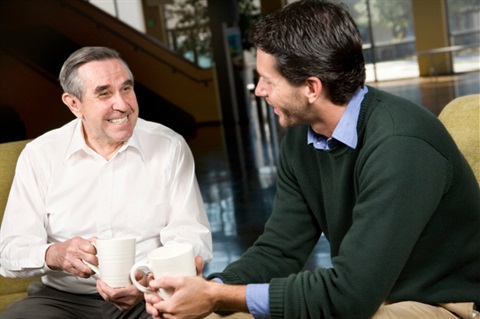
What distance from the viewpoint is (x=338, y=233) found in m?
1.89

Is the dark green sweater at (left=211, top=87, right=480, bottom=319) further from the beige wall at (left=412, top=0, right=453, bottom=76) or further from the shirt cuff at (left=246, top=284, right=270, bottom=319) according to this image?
the beige wall at (left=412, top=0, right=453, bottom=76)

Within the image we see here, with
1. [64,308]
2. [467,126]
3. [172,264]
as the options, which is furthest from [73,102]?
[467,126]

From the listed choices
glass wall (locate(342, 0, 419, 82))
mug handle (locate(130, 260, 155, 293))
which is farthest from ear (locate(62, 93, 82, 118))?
glass wall (locate(342, 0, 419, 82))

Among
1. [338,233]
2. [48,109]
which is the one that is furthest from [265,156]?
[338,233]

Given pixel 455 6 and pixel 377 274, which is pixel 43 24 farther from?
pixel 377 274

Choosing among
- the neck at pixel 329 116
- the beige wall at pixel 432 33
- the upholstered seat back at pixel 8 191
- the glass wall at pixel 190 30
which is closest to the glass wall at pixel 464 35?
the beige wall at pixel 432 33

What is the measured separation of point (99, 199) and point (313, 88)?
0.98 m

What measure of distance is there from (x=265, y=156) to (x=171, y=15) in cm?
652

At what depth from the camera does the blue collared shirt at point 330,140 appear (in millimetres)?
1667

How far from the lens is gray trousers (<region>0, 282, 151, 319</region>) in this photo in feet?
7.80

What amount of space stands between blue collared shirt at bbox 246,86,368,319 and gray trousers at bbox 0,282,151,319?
78 cm

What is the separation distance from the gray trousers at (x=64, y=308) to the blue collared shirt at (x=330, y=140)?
2.56 ft

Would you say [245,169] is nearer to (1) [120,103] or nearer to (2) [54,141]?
(2) [54,141]

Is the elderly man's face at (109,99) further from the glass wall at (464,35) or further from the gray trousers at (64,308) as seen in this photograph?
the glass wall at (464,35)
